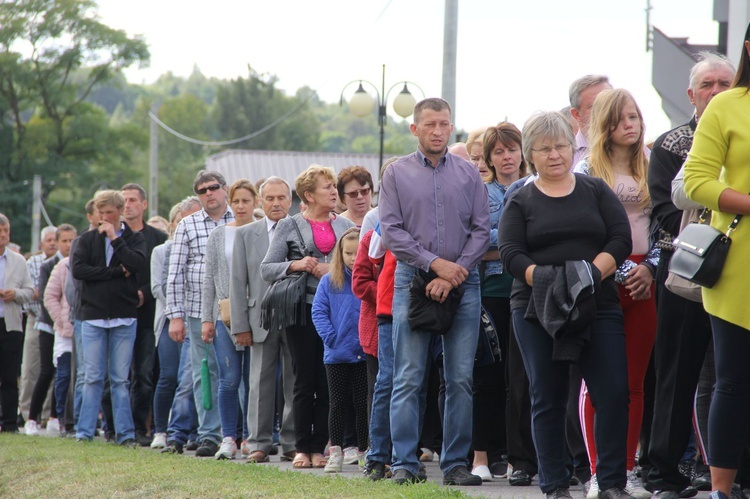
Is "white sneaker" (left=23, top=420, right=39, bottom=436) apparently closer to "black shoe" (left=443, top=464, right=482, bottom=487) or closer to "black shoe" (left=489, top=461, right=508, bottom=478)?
"black shoe" (left=489, top=461, right=508, bottom=478)

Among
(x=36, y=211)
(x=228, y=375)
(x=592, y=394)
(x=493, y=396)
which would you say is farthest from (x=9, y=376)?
(x=36, y=211)

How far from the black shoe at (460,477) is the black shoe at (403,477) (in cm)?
20

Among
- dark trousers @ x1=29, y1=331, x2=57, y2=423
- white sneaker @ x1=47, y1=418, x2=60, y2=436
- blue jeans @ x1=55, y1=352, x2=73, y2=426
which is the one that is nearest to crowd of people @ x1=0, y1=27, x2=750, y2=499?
blue jeans @ x1=55, y1=352, x2=73, y2=426

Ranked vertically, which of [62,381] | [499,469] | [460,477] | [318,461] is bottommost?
[62,381]

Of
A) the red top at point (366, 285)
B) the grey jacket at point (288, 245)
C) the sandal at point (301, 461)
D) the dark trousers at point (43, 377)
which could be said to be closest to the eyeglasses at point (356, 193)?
the grey jacket at point (288, 245)

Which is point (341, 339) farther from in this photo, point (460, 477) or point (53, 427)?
point (53, 427)

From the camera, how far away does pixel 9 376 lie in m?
13.3

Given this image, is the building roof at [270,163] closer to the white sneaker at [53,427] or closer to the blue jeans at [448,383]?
the white sneaker at [53,427]

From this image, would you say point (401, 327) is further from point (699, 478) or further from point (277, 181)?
point (277, 181)

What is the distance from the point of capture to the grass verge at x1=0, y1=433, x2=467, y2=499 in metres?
6.93

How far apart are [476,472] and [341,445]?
148 centimetres

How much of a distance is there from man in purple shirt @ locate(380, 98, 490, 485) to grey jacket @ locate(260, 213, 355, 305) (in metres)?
1.98

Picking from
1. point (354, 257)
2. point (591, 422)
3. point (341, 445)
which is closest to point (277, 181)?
point (354, 257)

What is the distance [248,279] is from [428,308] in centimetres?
329
